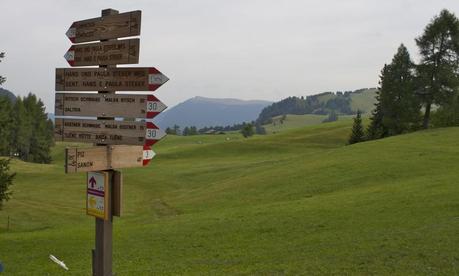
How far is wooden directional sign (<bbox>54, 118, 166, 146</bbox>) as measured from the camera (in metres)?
7.73

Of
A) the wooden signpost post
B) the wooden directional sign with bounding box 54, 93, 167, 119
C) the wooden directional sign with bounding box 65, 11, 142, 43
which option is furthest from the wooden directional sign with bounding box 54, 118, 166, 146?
the wooden directional sign with bounding box 65, 11, 142, 43

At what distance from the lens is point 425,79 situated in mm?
67625

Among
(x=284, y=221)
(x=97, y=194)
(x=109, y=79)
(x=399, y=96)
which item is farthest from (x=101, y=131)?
(x=399, y=96)

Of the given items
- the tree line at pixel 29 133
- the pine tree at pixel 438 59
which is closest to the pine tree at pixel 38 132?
the tree line at pixel 29 133

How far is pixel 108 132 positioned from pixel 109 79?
2.98ft

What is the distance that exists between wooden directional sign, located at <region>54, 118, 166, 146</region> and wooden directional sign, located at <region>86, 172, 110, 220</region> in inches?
24.0

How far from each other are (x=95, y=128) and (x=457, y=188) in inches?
942

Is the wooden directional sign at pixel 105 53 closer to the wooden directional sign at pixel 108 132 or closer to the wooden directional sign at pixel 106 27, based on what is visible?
the wooden directional sign at pixel 106 27

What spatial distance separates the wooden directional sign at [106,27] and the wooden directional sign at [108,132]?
4.87ft

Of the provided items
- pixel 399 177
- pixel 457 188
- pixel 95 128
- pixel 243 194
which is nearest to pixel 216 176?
pixel 243 194

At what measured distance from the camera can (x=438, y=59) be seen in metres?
68.0

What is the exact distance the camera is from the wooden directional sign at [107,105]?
25.2ft

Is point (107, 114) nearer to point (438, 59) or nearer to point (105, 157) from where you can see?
point (105, 157)

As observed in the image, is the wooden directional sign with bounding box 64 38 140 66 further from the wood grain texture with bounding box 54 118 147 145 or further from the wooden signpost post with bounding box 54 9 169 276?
the wood grain texture with bounding box 54 118 147 145
